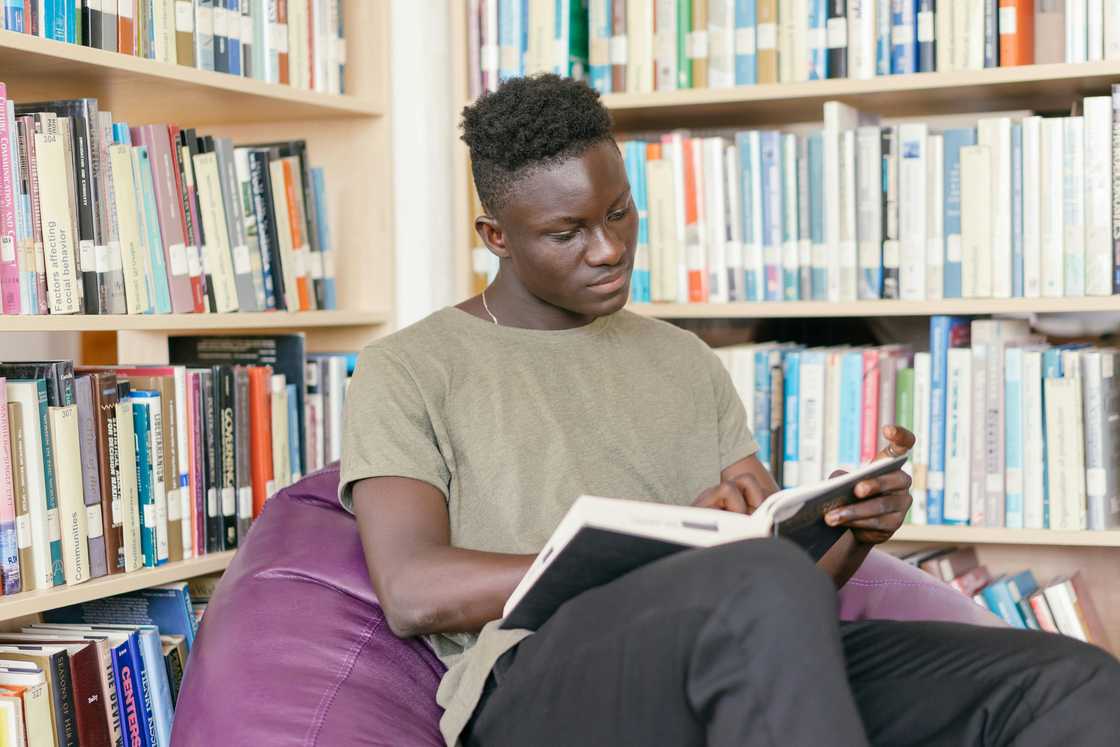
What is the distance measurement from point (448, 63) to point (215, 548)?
38.9 inches

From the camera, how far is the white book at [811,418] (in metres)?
2.18

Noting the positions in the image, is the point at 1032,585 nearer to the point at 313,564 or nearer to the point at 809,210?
the point at 809,210

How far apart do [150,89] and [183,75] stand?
11 centimetres

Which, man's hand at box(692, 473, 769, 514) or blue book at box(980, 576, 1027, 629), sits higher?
man's hand at box(692, 473, 769, 514)

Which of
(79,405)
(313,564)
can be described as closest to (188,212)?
(79,405)

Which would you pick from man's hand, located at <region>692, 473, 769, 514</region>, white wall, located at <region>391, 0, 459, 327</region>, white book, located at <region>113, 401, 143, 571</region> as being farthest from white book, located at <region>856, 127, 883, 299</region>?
white book, located at <region>113, 401, 143, 571</region>

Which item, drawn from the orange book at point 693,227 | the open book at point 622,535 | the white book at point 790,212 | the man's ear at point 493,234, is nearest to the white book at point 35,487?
the man's ear at point 493,234

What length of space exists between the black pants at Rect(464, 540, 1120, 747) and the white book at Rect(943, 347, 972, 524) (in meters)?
0.75

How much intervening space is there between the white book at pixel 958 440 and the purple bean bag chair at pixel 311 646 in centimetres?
45

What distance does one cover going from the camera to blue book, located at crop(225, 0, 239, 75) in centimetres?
202

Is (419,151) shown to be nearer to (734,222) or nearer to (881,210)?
(734,222)

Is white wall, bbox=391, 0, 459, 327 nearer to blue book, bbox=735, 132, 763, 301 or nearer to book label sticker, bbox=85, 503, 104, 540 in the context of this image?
blue book, bbox=735, 132, 763, 301

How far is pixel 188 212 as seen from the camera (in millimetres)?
1906

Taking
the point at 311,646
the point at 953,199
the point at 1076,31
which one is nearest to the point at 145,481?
the point at 311,646
